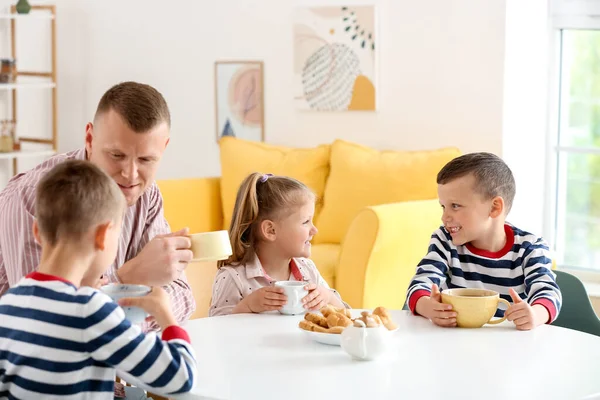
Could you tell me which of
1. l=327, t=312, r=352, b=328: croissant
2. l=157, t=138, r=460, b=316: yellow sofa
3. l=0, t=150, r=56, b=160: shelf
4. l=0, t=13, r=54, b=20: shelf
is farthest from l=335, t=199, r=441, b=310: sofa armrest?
l=0, t=13, r=54, b=20: shelf

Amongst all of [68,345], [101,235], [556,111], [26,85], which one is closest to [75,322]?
[68,345]

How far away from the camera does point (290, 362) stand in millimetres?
1738

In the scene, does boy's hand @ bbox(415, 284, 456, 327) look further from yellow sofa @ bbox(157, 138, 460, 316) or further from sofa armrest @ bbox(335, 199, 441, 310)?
sofa armrest @ bbox(335, 199, 441, 310)

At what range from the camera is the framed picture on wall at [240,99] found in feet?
16.7

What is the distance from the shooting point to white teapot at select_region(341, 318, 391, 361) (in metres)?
1.72

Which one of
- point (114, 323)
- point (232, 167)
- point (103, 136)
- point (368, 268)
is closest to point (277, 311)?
point (103, 136)

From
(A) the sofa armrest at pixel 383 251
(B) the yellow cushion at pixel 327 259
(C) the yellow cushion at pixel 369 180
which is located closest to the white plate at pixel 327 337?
(A) the sofa armrest at pixel 383 251

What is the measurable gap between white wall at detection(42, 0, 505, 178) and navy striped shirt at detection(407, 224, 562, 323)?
6.69ft

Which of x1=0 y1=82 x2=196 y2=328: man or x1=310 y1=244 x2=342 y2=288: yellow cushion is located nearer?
x1=0 y1=82 x2=196 y2=328: man

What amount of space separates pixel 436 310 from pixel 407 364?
0.33 meters

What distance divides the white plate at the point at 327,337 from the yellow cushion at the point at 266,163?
264 cm

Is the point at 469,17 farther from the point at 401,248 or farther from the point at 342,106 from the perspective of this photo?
the point at 401,248

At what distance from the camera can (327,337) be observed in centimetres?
184

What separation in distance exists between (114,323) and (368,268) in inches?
87.5
